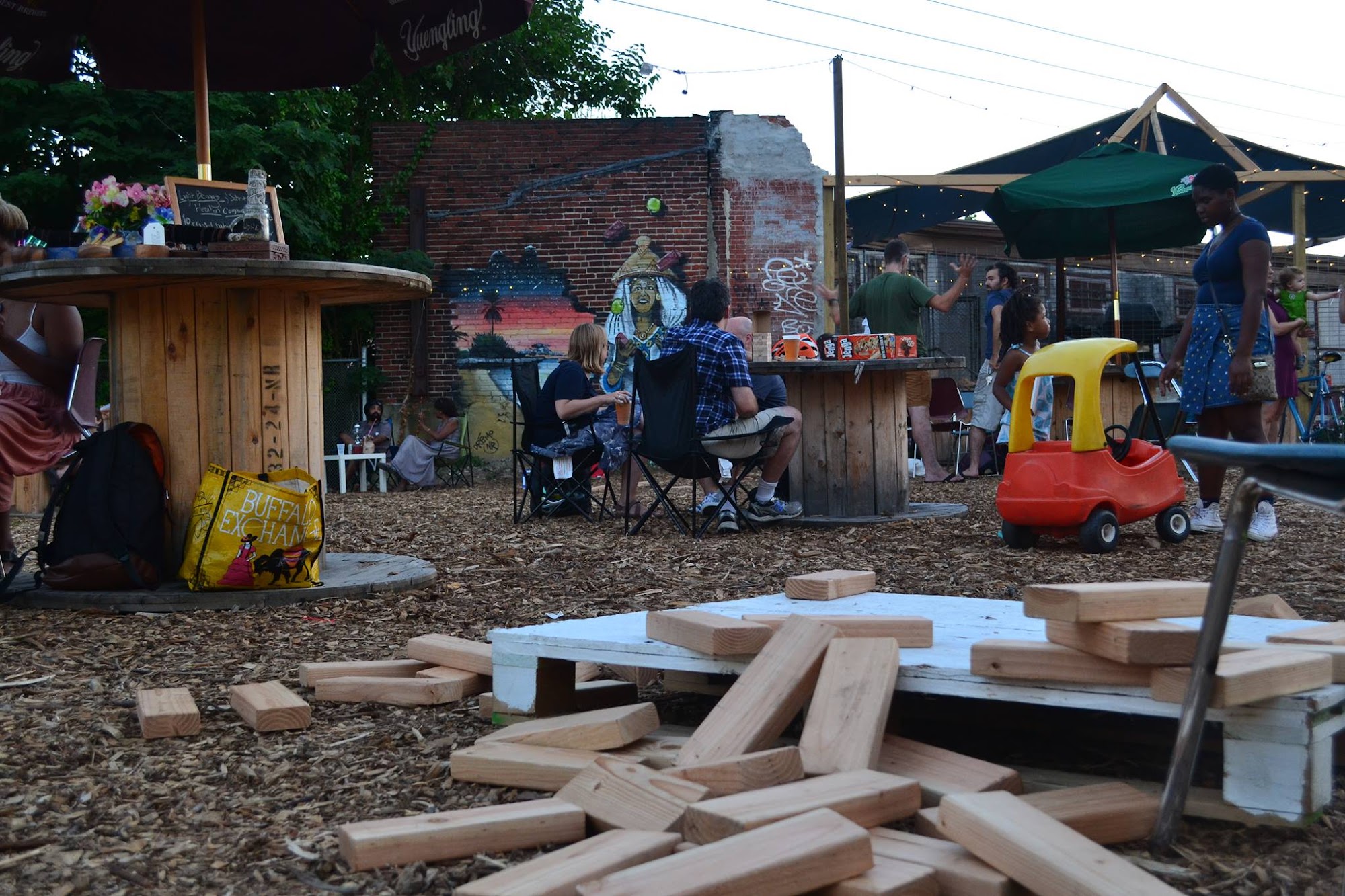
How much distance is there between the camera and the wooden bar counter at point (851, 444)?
7410 mm

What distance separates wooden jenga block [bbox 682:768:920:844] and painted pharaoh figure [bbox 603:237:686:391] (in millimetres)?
12938

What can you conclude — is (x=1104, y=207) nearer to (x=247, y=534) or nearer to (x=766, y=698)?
(x=247, y=534)

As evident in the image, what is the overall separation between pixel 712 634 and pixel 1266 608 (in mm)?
1483

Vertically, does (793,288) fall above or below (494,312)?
above

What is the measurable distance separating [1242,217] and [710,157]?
959 cm

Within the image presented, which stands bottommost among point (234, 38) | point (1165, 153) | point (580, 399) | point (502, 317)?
point (580, 399)

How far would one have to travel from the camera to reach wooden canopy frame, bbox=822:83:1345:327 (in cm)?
1411

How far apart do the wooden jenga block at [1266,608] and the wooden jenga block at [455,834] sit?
1.83m

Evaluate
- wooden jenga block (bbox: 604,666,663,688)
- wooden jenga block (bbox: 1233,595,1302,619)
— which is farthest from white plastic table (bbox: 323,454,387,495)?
wooden jenga block (bbox: 1233,595,1302,619)

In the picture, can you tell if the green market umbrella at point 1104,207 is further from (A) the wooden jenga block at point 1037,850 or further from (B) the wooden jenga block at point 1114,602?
(A) the wooden jenga block at point 1037,850

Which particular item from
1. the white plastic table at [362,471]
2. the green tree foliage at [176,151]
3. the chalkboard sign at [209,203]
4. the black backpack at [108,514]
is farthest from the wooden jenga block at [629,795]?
the green tree foliage at [176,151]

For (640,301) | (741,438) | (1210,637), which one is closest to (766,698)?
(1210,637)

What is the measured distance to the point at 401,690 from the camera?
315 cm

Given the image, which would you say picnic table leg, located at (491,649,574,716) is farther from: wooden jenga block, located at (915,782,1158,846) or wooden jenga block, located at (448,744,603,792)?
wooden jenga block, located at (915,782,1158,846)
